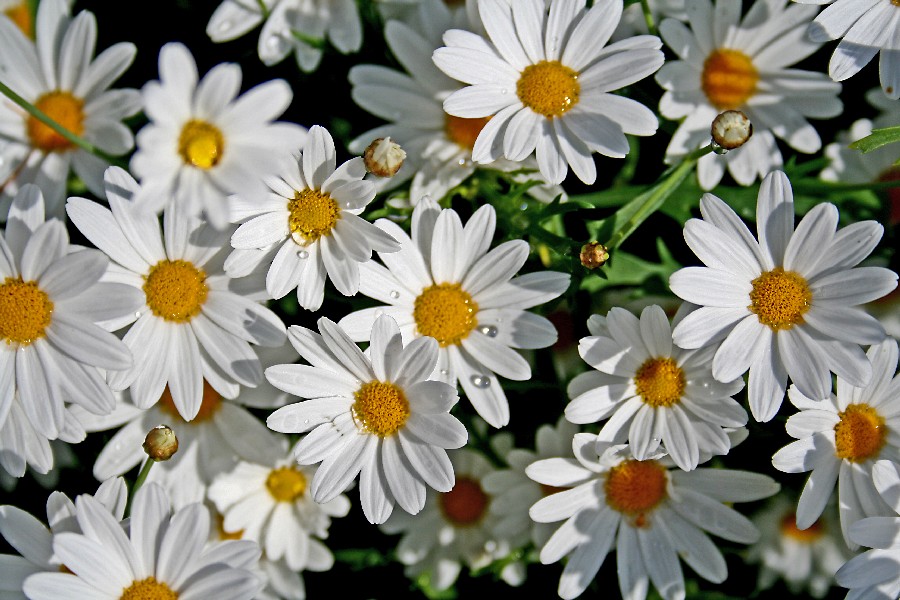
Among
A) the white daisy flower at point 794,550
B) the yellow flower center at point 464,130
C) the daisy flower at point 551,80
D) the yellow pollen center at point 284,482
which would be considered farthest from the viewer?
the white daisy flower at point 794,550

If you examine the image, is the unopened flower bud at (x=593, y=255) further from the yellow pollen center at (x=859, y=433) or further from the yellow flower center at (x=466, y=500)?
the yellow flower center at (x=466, y=500)

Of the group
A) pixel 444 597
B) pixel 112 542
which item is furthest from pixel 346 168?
pixel 444 597

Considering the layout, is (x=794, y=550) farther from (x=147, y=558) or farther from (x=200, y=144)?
(x=200, y=144)

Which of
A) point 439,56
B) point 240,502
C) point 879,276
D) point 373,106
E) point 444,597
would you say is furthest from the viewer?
point 444,597

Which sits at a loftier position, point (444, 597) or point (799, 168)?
point (799, 168)

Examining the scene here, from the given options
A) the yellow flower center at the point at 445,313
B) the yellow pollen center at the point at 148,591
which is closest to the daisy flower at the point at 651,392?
the yellow flower center at the point at 445,313

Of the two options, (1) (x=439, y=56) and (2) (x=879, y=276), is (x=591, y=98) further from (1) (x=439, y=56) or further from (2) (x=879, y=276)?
(2) (x=879, y=276)

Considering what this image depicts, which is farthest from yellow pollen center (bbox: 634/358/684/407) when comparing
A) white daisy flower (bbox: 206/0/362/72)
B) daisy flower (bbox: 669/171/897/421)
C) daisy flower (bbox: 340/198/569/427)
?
white daisy flower (bbox: 206/0/362/72)
